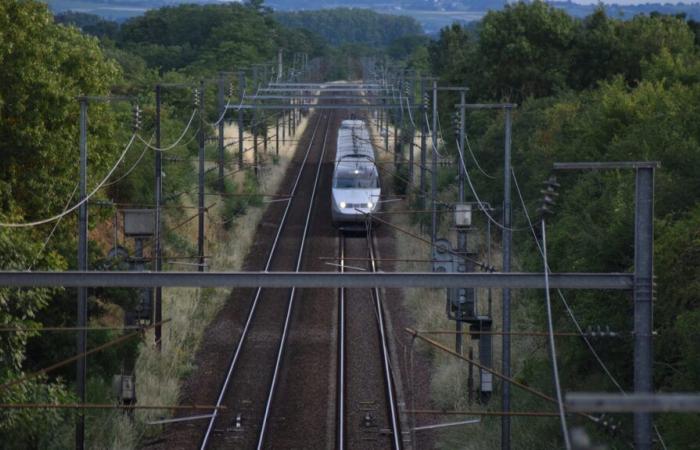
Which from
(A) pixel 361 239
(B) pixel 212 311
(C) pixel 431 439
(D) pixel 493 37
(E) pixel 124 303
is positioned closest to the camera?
(C) pixel 431 439

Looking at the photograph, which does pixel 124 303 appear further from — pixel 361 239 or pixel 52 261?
pixel 361 239

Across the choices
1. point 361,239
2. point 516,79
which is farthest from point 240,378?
point 516,79

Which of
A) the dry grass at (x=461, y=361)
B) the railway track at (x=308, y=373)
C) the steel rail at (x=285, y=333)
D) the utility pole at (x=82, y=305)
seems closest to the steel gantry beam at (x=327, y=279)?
the utility pole at (x=82, y=305)

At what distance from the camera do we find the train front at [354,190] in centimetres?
3497

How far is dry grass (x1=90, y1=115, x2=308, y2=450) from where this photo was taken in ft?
56.0

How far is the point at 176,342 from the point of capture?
2269cm

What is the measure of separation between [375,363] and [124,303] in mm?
4868

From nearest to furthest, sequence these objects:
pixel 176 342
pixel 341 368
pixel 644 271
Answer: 1. pixel 644 271
2. pixel 341 368
3. pixel 176 342

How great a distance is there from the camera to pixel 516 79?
47.9m

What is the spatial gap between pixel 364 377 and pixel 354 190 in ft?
47.6

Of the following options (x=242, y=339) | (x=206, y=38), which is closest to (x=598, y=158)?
(x=242, y=339)

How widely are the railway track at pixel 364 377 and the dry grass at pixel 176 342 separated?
2.72 m

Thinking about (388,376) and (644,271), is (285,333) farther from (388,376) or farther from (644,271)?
(644,271)

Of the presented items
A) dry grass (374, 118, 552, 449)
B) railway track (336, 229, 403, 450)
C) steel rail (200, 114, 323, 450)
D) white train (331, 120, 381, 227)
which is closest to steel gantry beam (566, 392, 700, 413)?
steel rail (200, 114, 323, 450)
